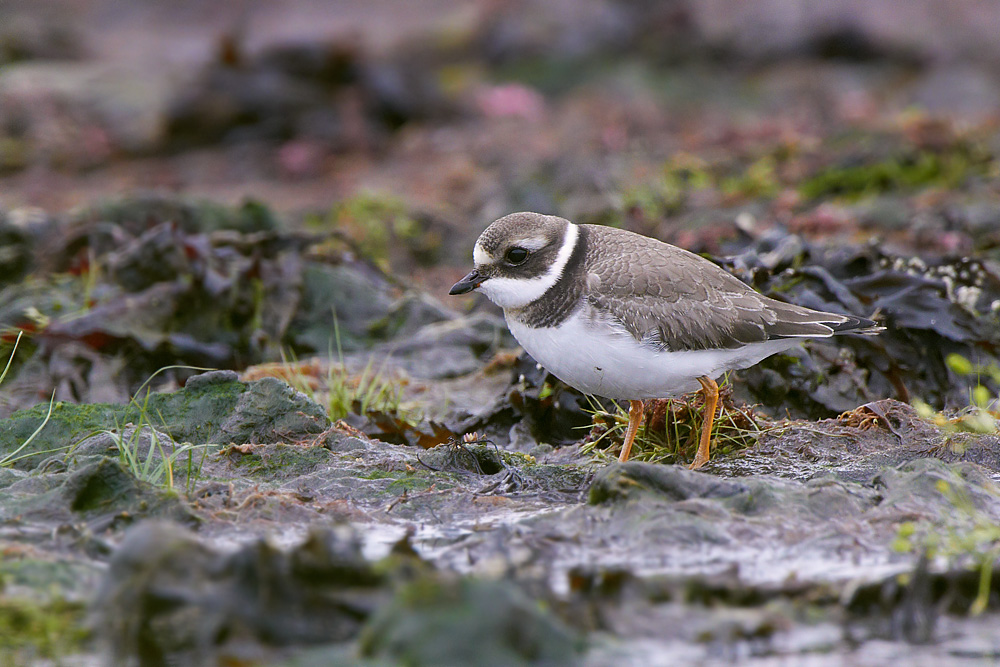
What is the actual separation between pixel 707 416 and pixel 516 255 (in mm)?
1377

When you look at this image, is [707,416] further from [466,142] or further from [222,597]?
[466,142]

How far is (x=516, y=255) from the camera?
6.13 meters

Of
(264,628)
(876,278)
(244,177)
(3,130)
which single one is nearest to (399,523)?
(264,628)

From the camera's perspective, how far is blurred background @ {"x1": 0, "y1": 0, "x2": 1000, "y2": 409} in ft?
29.3

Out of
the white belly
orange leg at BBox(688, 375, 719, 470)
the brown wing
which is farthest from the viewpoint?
orange leg at BBox(688, 375, 719, 470)

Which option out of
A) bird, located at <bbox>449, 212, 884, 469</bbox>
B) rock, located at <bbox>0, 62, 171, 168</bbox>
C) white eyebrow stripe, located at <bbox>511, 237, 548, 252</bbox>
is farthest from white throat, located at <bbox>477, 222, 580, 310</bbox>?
rock, located at <bbox>0, 62, 171, 168</bbox>

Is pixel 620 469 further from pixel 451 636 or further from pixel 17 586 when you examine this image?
pixel 17 586

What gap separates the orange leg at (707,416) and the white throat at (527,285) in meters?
0.98

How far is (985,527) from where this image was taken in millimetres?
4469

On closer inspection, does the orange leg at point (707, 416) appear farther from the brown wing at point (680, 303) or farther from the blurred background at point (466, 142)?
the blurred background at point (466, 142)

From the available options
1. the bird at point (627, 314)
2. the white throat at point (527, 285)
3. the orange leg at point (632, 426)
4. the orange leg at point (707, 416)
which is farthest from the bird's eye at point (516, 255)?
the orange leg at point (707, 416)

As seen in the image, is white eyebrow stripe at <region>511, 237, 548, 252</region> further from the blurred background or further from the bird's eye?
the blurred background

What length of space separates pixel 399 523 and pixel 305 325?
4078 millimetres

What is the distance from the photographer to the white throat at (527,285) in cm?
600
